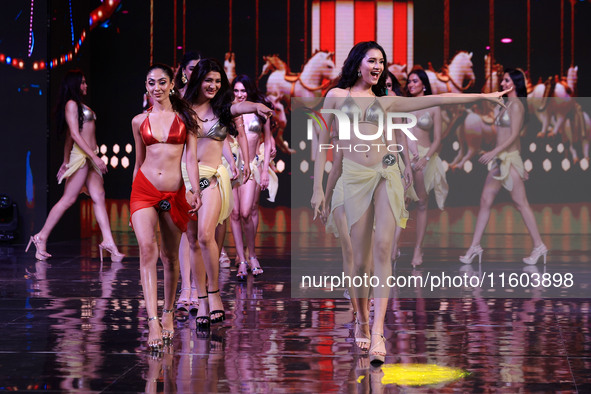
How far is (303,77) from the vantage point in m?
14.1

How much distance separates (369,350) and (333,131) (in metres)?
1.16

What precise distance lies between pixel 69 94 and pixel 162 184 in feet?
15.5

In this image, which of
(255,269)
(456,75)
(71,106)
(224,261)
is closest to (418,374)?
(255,269)

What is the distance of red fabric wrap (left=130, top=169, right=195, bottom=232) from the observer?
518cm

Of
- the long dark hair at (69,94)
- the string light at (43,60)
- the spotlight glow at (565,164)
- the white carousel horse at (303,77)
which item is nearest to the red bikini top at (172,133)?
the long dark hair at (69,94)

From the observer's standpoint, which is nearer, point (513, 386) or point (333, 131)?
point (513, 386)

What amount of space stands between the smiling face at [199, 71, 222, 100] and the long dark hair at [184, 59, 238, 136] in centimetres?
2

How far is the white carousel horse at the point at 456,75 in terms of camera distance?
46.5ft

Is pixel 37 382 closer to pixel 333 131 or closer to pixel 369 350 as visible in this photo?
pixel 369 350

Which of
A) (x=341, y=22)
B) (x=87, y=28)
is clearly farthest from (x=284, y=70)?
(x=87, y=28)

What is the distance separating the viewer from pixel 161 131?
5.30 m

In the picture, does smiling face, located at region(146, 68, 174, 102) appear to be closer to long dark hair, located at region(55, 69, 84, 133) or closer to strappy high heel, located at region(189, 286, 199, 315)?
strappy high heel, located at region(189, 286, 199, 315)

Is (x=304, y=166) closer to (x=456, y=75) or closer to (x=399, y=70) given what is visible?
(x=399, y=70)

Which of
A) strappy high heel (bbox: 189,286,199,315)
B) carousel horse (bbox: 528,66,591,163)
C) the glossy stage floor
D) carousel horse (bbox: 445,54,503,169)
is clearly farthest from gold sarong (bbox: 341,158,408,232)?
carousel horse (bbox: 528,66,591,163)
